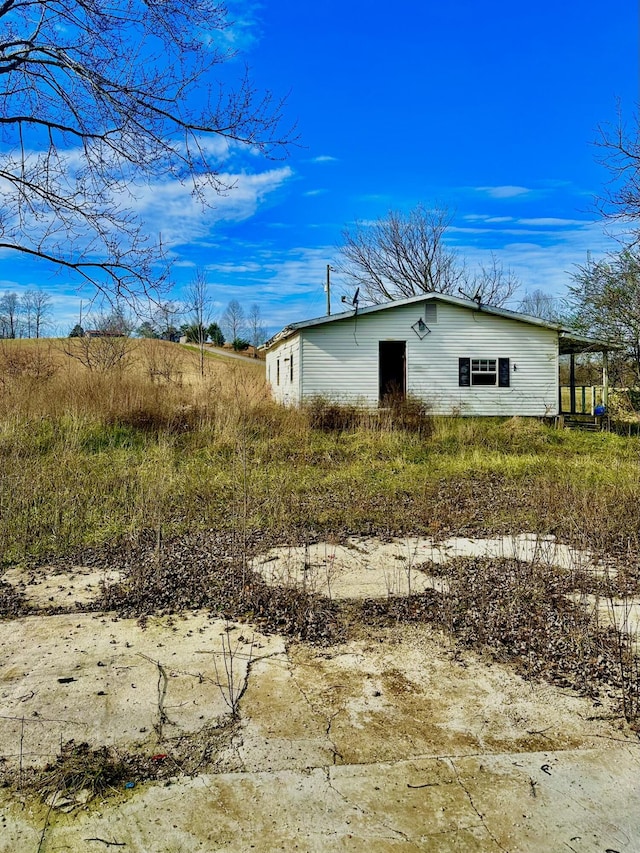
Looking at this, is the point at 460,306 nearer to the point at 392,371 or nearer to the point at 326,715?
the point at 392,371

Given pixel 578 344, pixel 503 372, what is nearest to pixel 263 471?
pixel 503 372

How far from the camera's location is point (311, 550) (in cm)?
566

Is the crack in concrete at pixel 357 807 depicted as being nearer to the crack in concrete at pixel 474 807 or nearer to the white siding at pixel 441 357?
the crack in concrete at pixel 474 807

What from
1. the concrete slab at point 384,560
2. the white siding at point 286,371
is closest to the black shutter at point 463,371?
the white siding at point 286,371

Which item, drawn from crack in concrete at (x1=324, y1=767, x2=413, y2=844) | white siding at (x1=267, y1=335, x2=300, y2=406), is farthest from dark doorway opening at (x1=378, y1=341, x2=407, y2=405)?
crack in concrete at (x1=324, y1=767, x2=413, y2=844)

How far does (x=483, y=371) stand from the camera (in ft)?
53.8

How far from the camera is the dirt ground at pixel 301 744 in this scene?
82.1 inches

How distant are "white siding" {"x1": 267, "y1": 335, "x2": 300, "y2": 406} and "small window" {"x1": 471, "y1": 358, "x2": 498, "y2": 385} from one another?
492cm

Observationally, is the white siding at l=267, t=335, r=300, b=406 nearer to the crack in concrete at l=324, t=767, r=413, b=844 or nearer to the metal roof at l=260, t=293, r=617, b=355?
the metal roof at l=260, t=293, r=617, b=355

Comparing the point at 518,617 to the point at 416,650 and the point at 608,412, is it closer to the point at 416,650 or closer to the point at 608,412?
the point at 416,650

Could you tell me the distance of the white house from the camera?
16.1 m

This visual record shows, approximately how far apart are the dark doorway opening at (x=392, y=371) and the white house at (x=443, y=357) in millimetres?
92

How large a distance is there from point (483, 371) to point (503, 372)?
21.9 inches

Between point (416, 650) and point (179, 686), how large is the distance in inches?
55.0
